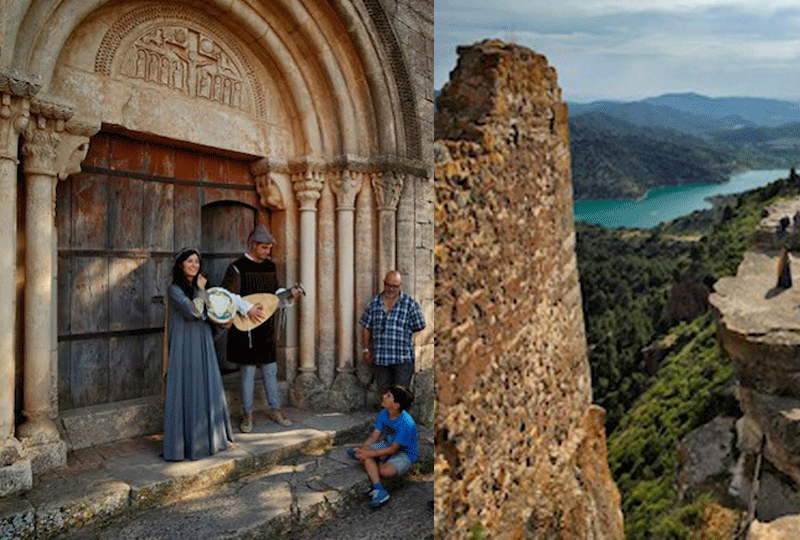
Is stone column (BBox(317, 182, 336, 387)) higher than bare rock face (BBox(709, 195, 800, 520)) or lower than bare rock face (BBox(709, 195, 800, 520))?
higher

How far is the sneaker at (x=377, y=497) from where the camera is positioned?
2.99 meters

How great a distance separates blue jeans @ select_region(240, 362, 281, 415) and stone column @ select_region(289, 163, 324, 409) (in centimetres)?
38

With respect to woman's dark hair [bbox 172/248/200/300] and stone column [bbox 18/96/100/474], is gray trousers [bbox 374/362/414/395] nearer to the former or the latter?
woman's dark hair [bbox 172/248/200/300]

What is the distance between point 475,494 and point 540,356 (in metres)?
1.21

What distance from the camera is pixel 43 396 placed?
9.29ft

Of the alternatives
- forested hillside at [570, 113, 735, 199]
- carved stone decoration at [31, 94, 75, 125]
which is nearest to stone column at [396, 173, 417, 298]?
carved stone decoration at [31, 94, 75, 125]

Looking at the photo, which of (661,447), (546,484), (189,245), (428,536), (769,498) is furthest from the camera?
(661,447)

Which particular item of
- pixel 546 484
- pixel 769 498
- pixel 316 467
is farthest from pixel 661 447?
pixel 316 467

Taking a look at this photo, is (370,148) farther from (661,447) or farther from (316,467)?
(661,447)

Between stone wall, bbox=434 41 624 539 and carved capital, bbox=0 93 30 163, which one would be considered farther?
stone wall, bbox=434 41 624 539

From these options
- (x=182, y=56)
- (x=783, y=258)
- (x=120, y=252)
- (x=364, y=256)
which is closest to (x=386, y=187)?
(x=364, y=256)

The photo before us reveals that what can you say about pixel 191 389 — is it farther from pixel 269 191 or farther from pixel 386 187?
pixel 386 187

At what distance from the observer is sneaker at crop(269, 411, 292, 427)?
370 centimetres

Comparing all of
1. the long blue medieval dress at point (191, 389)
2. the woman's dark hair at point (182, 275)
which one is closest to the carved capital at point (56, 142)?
the woman's dark hair at point (182, 275)
